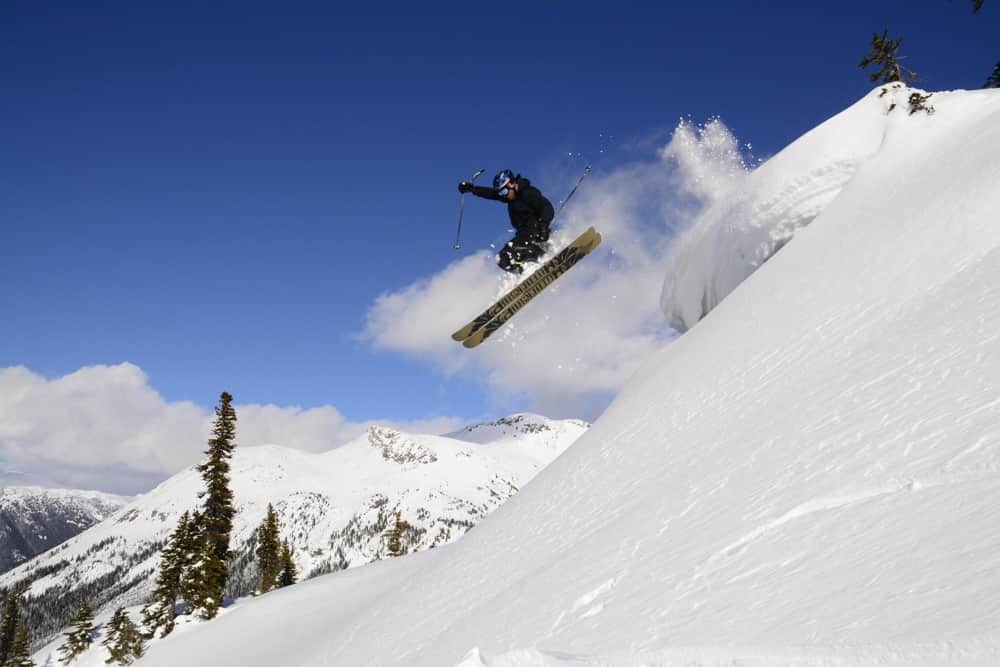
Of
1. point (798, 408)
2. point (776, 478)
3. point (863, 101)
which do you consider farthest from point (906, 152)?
point (776, 478)

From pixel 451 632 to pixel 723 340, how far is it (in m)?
7.70

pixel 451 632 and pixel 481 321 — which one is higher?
pixel 481 321

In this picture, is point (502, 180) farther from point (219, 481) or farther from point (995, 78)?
point (219, 481)

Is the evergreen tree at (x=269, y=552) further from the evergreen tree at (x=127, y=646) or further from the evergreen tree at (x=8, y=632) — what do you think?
the evergreen tree at (x=8, y=632)

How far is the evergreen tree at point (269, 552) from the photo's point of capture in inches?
1845

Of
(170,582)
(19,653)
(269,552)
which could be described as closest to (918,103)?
(170,582)

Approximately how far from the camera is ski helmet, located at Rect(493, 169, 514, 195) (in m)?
14.9

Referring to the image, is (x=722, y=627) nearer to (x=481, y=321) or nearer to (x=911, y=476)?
(x=911, y=476)

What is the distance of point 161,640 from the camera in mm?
25547

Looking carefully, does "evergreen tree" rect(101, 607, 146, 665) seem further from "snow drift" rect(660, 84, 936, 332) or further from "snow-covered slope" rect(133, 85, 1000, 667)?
"snow drift" rect(660, 84, 936, 332)

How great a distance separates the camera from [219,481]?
32969mm

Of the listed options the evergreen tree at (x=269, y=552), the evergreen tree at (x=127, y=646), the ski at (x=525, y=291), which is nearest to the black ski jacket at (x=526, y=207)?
the ski at (x=525, y=291)

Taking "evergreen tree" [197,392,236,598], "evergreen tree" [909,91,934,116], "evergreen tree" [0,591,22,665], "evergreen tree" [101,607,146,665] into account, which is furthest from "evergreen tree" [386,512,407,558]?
"evergreen tree" [909,91,934,116]

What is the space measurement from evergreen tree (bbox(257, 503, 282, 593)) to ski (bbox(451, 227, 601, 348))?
37.6m
